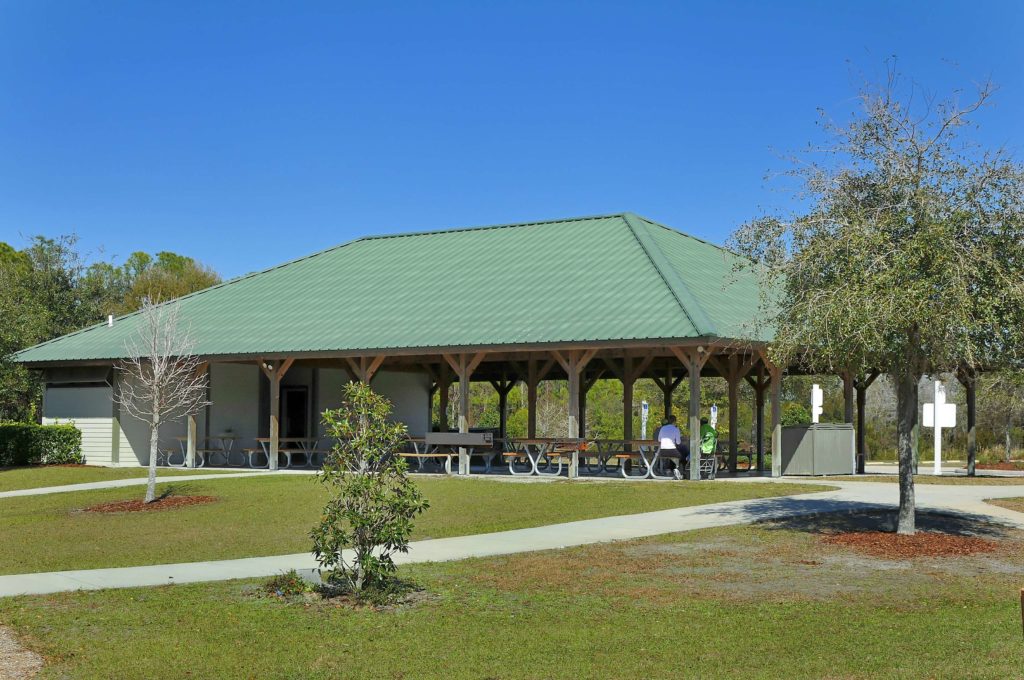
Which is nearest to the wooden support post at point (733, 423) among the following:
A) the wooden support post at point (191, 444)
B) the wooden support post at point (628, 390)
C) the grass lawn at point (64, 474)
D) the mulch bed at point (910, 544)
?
the wooden support post at point (628, 390)

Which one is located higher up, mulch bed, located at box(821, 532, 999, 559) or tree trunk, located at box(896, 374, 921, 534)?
tree trunk, located at box(896, 374, 921, 534)

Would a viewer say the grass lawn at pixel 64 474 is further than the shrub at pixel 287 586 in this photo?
Yes

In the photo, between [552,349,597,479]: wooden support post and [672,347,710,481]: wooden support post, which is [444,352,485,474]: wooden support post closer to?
[552,349,597,479]: wooden support post

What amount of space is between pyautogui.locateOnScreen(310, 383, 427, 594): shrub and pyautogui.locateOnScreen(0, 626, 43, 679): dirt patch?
2.51 meters

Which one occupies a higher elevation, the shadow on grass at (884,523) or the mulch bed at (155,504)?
the shadow on grass at (884,523)

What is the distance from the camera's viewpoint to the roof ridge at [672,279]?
20.9 metres

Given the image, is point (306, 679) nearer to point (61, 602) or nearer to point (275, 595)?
point (275, 595)

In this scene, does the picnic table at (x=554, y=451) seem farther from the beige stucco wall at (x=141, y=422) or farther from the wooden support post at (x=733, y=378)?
the beige stucco wall at (x=141, y=422)

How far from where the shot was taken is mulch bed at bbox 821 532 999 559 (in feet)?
39.9

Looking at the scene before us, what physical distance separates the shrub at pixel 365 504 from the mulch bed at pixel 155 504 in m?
8.79

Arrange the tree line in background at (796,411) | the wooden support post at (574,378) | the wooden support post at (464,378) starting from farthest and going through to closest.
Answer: the tree line in background at (796,411), the wooden support post at (464,378), the wooden support post at (574,378)

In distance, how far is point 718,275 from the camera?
27.1 metres

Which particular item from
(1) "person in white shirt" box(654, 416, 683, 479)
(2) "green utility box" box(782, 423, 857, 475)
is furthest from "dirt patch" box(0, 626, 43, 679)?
(2) "green utility box" box(782, 423, 857, 475)

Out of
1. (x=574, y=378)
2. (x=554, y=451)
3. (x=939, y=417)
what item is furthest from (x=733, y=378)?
(x=939, y=417)
